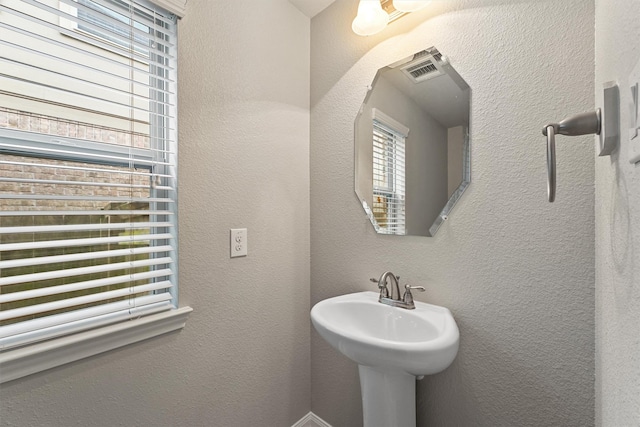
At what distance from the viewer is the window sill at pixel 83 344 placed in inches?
31.1

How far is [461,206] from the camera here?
3.68 feet

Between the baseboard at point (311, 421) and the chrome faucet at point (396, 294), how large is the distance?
84 centimetres

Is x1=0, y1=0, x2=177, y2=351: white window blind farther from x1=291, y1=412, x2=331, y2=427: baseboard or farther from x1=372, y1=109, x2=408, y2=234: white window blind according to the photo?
x1=291, y1=412, x2=331, y2=427: baseboard

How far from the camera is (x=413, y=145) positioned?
4.26ft

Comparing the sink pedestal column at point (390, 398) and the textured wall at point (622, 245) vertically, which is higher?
the textured wall at point (622, 245)

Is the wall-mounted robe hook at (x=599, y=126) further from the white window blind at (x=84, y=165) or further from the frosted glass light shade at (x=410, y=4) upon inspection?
the white window blind at (x=84, y=165)

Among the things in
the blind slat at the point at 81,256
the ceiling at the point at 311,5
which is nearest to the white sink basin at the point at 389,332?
the blind slat at the point at 81,256

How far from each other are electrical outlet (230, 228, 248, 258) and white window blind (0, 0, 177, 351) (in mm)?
241

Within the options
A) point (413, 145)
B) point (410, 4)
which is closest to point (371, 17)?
point (410, 4)

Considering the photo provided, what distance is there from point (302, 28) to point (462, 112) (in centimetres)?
99

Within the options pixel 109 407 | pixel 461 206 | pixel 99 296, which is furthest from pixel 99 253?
pixel 461 206

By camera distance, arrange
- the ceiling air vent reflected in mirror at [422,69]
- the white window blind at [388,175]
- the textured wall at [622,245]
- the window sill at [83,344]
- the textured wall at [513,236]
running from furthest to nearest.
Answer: the white window blind at [388,175]
the ceiling air vent reflected in mirror at [422,69]
the textured wall at [513,236]
the window sill at [83,344]
the textured wall at [622,245]

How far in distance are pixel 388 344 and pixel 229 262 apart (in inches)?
29.3

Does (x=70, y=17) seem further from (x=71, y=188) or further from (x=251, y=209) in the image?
(x=251, y=209)
